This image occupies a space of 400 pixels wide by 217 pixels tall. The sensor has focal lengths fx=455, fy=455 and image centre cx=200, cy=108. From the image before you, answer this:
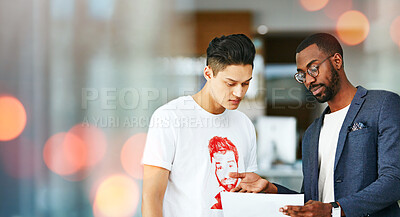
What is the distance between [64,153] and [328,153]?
242 cm

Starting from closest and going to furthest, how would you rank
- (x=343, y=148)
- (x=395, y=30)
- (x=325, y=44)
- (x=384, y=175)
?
1. (x=384, y=175)
2. (x=343, y=148)
3. (x=325, y=44)
4. (x=395, y=30)

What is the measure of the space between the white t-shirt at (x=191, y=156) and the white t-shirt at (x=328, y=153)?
35 centimetres

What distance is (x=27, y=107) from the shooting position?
3504 mm

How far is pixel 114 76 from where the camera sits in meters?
3.74

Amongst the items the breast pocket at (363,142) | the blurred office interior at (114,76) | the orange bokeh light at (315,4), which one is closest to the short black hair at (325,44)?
the breast pocket at (363,142)

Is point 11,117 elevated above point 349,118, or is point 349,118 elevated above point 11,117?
point 349,118

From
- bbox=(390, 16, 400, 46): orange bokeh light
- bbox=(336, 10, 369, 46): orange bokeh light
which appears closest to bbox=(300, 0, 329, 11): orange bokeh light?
bbox=(336, 10, 369, 46): orange bokeh light

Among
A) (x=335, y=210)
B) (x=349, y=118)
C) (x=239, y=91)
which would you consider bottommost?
(x=335, y=210)

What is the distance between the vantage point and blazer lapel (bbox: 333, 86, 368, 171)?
1.76m

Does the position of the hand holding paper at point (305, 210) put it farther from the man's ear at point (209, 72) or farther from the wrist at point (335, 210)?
the man's ear at point (209, 72)

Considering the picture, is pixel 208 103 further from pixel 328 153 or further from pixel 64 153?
pixel 64 153

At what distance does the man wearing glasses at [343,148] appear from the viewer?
65.0 inches

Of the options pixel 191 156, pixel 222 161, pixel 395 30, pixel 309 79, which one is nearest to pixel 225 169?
pixel 222 161

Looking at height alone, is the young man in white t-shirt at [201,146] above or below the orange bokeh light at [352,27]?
below
